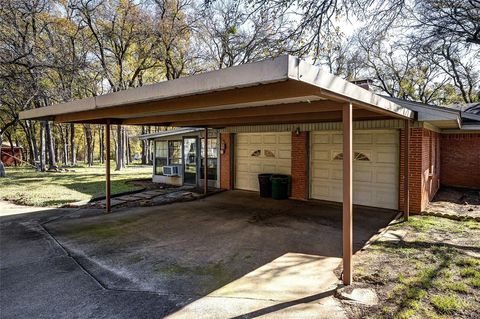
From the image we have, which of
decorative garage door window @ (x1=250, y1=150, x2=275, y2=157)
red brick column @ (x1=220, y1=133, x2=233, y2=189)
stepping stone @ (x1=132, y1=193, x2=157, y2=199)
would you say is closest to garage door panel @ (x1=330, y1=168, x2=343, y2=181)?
decorative garage door window @ (x1=250, y1=150, x2=275, y2=157)

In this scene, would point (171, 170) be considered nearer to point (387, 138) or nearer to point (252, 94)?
point (387, 138)

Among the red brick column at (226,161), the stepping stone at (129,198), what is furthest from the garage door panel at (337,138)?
the stepping stone at (129,198)

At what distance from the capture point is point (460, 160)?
37.3ft

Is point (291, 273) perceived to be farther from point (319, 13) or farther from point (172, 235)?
point (319, 13)

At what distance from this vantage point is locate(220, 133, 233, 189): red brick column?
11.4 meters

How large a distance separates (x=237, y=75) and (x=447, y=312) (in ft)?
10.9

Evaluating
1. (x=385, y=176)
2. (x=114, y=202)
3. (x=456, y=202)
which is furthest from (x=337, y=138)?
(x=114, y=202)

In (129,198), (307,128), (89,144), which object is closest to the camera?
(307,128)

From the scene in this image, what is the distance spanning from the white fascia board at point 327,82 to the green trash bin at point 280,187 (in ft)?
17.1

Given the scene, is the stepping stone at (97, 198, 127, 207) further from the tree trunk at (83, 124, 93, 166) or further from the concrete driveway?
the tree trunk at (83, 124, 93, 166)

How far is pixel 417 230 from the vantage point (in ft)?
19.8

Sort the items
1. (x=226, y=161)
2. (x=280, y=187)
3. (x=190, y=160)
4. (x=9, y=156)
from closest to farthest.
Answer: (x=280, y=187), (x=226, y=161), (x=190, y=160), (x=9, y=156)

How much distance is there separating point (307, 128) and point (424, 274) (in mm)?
5691

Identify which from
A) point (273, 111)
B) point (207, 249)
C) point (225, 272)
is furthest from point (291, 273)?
point (273, 111)
